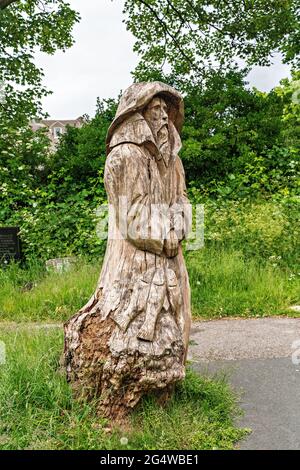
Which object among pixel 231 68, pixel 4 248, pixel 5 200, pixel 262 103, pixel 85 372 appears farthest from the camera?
pixel 231 68

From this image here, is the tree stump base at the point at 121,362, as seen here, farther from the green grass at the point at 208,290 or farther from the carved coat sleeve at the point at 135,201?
the green grass at the point at 208,290

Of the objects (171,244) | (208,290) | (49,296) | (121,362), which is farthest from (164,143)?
(49,296)

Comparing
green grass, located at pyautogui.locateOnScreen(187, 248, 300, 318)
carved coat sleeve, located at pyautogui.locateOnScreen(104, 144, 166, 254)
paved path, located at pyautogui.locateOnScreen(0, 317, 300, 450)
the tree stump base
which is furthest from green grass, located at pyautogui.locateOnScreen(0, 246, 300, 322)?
carved coat sleeve, located at pyautogui.locateOnScreen(104, 144, 166, 254)

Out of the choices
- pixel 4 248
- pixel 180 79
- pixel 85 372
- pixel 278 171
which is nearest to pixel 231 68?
A: pixel 180 79

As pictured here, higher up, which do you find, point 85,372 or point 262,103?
point 262,103

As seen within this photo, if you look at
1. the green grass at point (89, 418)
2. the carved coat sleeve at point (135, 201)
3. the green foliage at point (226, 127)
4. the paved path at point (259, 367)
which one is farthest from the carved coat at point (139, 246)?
the green foliage at point (226, 127)

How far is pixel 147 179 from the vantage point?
300cm

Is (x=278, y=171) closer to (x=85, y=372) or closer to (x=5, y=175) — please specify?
(x=5, y=175)

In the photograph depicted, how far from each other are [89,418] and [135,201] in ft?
4.43

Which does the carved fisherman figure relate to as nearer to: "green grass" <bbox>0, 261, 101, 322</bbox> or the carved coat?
the carved coat

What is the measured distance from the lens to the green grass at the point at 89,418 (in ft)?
8.64

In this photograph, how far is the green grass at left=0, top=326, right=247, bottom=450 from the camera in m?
2.63

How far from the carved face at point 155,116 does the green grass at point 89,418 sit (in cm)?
175
